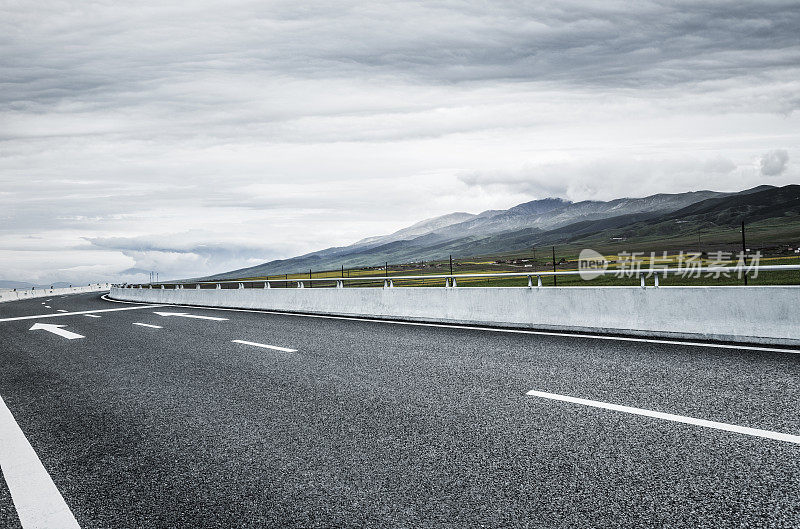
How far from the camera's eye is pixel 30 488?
14.1 feet

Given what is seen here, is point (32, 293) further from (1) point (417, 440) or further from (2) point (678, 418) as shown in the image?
(2) point (678, 418)

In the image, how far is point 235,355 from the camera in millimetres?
9961

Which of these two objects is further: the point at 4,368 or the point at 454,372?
the point at 4,368

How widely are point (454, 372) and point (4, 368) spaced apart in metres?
7.47

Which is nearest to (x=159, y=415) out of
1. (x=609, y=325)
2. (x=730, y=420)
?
(x=730, y=420)

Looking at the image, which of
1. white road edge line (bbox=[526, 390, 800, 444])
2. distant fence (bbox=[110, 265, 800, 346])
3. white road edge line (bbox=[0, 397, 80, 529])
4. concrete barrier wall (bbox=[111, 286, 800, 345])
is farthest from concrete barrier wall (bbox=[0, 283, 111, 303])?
white road edge line (bbox=[526, 390, 800, 444])

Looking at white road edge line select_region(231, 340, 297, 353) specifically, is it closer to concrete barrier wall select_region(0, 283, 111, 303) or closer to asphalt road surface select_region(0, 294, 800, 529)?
asphalt road surface select_region(0, 294, 800, 529)

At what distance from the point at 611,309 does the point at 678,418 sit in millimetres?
6060

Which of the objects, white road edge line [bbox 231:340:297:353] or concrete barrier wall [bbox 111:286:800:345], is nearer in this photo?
concrete barrier wall [bbox 111:286:800:345]

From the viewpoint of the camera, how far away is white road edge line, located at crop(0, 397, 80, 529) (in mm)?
3715

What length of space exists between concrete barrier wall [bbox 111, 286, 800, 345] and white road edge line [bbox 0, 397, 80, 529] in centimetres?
892

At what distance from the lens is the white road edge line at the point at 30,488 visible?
3.71 meters

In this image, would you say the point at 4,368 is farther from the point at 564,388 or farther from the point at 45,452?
the point at 564,388

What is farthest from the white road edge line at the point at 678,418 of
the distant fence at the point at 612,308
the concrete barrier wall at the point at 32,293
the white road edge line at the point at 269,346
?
the concrete barrier wall at the point at 32,293
